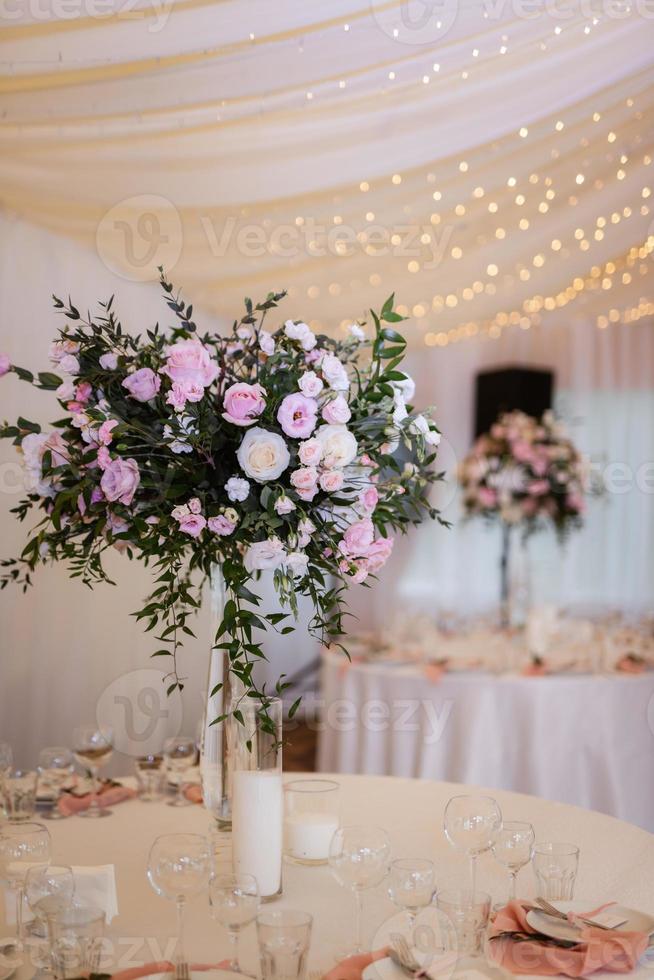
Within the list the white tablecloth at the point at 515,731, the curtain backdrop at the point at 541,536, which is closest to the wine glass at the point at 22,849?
the curtain backdrop at the point at 541,536

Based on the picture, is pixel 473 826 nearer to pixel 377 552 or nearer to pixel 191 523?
pixel 377 552

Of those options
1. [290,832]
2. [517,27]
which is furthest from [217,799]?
[517,27]

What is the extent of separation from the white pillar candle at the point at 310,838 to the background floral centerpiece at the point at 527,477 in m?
3.39

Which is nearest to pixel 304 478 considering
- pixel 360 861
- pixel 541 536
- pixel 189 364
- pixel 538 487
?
pixel 189 364

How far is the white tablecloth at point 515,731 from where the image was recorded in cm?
400

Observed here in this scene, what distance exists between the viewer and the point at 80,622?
3.80 meters

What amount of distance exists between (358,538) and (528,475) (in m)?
3.77

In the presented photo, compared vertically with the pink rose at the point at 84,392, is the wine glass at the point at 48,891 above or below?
below

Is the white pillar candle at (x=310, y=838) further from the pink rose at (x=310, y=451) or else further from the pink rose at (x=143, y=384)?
the pink rose at (x=143, y=384)

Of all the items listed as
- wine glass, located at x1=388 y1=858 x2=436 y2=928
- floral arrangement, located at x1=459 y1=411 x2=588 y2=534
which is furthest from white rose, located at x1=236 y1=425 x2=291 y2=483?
floral arrangement, located at x1=459 y1=411 x2=588 y2=534

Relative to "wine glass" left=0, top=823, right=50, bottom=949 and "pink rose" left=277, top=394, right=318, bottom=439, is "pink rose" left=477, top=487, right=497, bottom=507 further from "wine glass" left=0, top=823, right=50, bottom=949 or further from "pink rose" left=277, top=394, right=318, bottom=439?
"wine glass" left=0, top=823, right=50, bottom=949

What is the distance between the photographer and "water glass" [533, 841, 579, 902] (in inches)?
66.1

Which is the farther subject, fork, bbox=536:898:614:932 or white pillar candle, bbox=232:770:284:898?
white pillar candle, bbox=232:770:284:898
